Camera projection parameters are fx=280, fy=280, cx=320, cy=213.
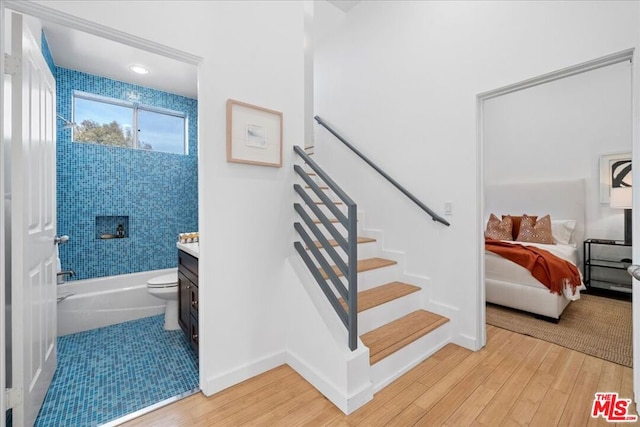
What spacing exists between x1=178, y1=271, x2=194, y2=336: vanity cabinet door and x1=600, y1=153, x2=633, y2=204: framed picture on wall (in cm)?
506

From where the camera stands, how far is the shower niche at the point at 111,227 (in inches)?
125

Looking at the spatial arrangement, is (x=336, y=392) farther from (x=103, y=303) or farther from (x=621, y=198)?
(x=621, y=198)

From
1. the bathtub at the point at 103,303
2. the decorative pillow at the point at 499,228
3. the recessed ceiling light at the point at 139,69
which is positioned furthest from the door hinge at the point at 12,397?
the decorative pillow at the point at 499,228

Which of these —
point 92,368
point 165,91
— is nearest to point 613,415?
point 92,368

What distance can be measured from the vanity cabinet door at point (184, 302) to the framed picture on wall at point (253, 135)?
110cm

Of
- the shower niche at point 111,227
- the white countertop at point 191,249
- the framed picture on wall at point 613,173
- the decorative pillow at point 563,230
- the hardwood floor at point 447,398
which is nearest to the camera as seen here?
the hardwood floor at point 447,398

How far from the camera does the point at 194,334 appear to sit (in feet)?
6.86

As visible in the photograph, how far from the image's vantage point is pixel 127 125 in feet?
11.3

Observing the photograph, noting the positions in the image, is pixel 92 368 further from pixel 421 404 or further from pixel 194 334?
pixel 421 404

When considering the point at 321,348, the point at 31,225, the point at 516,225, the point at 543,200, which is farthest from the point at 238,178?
the point at 543,200

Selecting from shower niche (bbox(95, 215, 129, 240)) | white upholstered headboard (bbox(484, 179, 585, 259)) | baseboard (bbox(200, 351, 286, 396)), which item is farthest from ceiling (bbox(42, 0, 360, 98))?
white upholstered headboard (bbox(484, 179, 585, 259))

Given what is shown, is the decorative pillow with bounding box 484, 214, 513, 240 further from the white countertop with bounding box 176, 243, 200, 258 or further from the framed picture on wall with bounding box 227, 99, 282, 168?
the white countertop with bounding box 176, 243, 200, 258

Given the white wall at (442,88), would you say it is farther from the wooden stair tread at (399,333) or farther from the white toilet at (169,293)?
the white toilet at (169,293)

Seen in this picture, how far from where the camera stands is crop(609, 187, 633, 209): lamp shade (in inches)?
128
